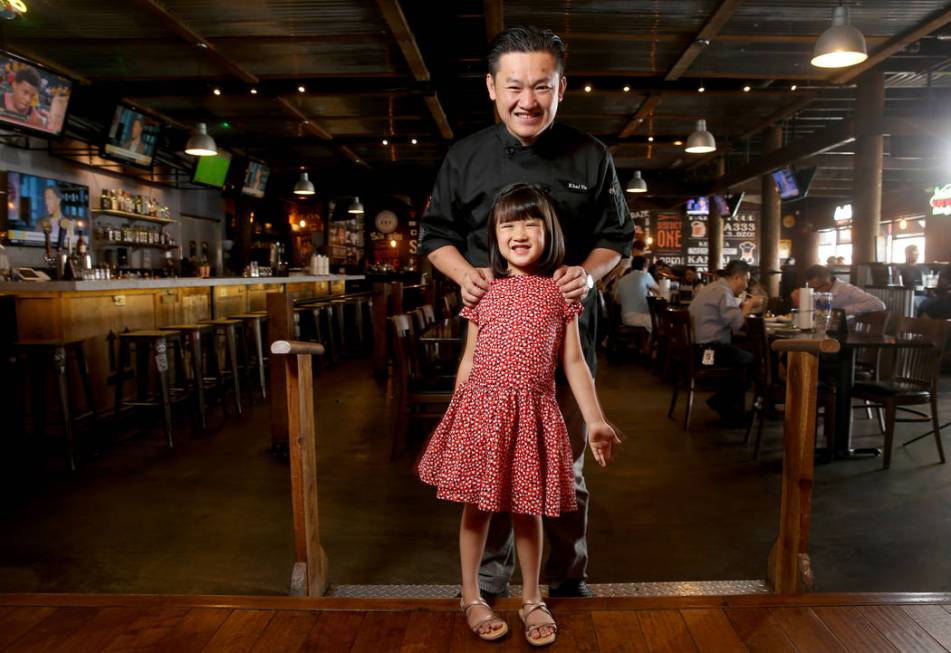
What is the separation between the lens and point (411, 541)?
289cm

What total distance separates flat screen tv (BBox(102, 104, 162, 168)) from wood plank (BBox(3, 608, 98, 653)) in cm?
751

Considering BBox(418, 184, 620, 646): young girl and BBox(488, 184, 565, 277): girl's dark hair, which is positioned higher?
BBox(488, 184, 565, 277): girl's dark hair

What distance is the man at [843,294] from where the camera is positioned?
514 centimetres

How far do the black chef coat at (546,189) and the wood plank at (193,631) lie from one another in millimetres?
1228

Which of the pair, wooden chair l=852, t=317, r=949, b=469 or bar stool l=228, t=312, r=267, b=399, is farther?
bar stool l=228, t=312, r=267, b=399

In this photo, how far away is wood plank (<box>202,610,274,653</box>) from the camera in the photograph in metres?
1.76

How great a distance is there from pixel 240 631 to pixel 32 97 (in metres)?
6.48

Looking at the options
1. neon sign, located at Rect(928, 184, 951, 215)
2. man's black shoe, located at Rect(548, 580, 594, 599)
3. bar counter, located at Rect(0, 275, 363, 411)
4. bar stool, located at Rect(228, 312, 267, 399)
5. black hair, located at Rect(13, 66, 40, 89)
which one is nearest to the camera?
man's black shoe, located at Rect(548, 580, 594, 599)

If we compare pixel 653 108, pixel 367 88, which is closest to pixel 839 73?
pixel 653 108

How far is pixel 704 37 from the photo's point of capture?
659 cm

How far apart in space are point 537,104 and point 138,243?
1008 cm

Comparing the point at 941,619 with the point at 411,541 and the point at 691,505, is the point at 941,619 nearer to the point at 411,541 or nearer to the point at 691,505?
the point at 691,505

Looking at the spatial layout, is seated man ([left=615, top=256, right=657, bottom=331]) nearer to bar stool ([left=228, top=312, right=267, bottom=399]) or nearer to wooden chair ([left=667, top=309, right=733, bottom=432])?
wooden chair ([left=667, top=309, right=733, bottom=432])

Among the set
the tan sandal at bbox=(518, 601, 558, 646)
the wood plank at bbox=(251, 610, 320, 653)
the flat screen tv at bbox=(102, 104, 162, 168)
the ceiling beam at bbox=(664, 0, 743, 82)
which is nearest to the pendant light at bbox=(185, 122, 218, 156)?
the flat screen tv at bbox=(102, 104, 162, 168)
